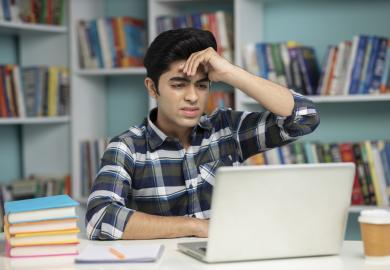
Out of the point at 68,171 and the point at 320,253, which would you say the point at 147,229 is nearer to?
the point at 320,253

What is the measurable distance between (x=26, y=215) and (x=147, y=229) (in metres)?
0.34

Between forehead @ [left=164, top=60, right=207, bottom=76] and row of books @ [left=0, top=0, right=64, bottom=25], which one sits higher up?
row of books @ [left=0, top=0, right=64, bottom=25]

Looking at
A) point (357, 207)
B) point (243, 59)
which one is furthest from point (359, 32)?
point (357, 207)

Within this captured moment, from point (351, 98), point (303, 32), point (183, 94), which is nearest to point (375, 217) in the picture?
point (183, 94)

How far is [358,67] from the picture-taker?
329cm

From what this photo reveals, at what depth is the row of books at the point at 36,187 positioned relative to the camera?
3.71 m

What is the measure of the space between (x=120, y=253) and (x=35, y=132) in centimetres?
243

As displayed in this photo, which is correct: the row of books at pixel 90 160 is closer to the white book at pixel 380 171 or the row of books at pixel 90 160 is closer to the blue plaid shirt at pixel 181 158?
the white book at pixel 380 171

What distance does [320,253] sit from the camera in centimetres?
171

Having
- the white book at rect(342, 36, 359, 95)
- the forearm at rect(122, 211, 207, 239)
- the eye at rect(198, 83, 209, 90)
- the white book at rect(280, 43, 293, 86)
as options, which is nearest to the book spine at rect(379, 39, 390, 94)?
the white book at rect(342, 36, 359, 95)

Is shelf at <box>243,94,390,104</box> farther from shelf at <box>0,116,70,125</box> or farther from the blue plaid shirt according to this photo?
shelf at <box>0,116,70,125</box>

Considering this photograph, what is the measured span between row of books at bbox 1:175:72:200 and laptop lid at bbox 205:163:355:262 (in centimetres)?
225

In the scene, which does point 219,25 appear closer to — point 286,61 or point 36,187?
point 286,61

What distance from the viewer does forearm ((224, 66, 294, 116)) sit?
224 centimetres
